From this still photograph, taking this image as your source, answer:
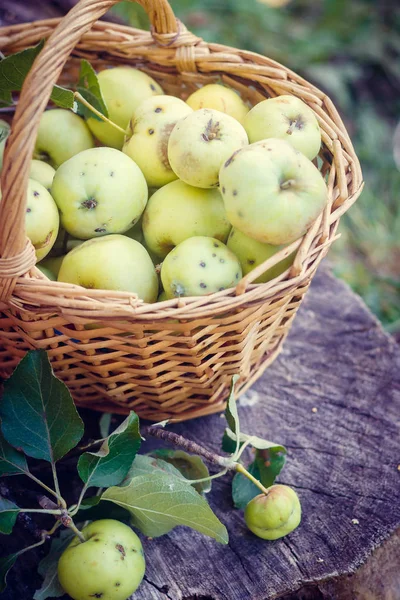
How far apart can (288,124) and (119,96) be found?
366 mm

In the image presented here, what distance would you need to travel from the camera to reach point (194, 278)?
87 centimetres

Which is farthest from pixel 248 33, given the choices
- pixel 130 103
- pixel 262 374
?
pixel 262 374

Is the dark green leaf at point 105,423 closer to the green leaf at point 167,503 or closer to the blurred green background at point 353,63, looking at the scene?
the green leaf at point 167,503

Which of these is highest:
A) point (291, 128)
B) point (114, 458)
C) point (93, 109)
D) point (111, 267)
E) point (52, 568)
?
point (291, 128)

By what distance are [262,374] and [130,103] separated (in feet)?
1.98

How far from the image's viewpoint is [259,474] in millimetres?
988

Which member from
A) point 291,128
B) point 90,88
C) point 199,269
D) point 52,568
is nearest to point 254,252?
point 199,269

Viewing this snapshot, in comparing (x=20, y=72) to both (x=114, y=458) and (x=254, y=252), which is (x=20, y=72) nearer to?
(x=254, y=252)

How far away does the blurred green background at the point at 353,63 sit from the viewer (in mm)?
2344

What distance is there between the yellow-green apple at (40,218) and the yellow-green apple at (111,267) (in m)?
0.04

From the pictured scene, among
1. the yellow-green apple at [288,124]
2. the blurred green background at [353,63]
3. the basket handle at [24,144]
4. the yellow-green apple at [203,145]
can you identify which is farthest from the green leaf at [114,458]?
the blurred green background at [353,63]

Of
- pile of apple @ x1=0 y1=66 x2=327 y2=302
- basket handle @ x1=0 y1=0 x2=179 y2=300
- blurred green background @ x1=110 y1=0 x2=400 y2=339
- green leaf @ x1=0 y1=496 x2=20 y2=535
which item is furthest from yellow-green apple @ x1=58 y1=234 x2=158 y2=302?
blurred green background @ x1=110 y1=0 x2=400 y2=339

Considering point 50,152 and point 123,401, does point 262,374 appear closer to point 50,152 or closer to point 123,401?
point 123,401

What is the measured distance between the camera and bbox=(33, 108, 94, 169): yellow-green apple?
1112mm
